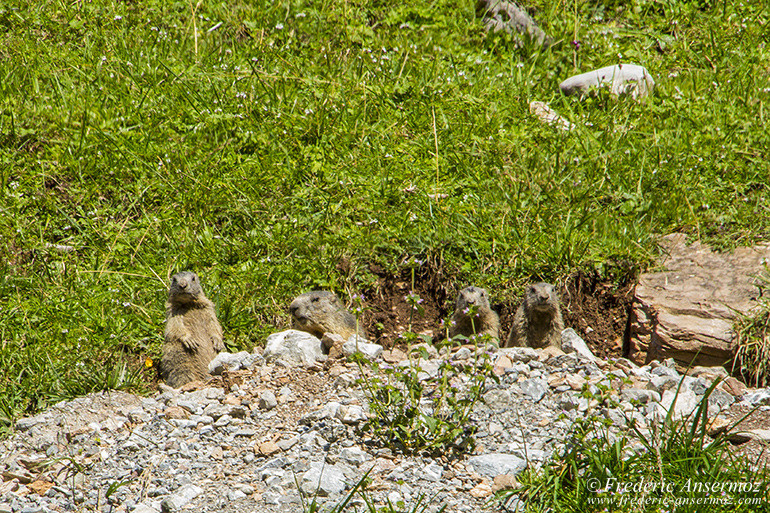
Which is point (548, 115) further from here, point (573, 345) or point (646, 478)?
point (646, 478)

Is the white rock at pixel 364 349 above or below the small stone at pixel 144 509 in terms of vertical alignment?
above

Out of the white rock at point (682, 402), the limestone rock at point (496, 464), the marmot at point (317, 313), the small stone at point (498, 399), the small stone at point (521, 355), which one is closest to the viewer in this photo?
the limestone rock at point (496, 464)

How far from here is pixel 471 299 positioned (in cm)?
638

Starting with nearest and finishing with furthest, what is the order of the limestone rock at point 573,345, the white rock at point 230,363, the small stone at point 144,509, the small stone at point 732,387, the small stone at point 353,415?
the small stone at point 144,509 < the small stone at point 353,415 < the small stone at point 732,387 < the white rock at point 230,363 < the limestone rock at point 573,345

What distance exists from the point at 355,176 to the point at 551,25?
4143mm

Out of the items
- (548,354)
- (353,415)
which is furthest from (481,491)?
(548,354)

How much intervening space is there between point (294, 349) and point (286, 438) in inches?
45.9

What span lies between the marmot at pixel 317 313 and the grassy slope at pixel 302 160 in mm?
364

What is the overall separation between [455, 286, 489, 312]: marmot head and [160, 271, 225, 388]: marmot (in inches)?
81.7

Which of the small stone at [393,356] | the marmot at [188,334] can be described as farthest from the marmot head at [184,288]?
the small stone at [393,356]

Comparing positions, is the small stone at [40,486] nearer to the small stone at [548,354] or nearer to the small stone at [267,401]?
the small stone at [267,401]

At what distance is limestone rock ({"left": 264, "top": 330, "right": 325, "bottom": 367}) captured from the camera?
5.68m

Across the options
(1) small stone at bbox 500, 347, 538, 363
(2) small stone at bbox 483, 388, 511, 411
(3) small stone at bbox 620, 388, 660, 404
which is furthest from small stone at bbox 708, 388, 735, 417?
(2) small stone at bbox 483, 388, 511, 411

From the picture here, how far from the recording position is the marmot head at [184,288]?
6.26 meters
